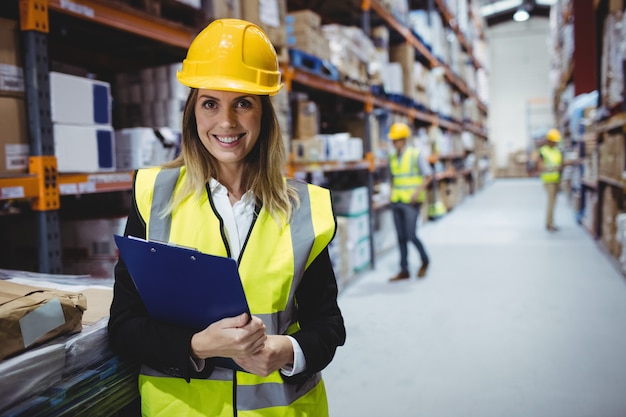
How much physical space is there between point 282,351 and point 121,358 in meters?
0.44

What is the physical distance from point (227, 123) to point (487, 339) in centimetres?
304

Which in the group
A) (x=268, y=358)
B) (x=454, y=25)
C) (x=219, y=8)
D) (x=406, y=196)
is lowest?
(x=268, y=358)

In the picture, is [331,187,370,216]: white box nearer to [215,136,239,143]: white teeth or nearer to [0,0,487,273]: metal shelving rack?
[0,0,487,273]: metal shelving rack

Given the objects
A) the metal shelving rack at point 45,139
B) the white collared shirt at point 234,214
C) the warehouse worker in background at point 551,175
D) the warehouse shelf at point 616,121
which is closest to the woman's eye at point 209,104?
the white collared shirt at point 234,214

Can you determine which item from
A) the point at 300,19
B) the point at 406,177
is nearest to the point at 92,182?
the point at 300,19

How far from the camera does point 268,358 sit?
1121 mm

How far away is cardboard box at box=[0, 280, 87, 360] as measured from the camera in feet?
3.31

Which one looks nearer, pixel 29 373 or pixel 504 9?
pixel 29 373

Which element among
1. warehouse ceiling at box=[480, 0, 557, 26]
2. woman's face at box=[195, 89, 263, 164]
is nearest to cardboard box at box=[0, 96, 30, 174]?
woman's face at box=[195, 89, 263, 164]

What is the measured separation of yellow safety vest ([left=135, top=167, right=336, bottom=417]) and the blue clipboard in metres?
0.15

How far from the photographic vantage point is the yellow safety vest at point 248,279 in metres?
1.23

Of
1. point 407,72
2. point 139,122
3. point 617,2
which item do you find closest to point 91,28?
point 139,122

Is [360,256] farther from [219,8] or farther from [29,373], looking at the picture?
[29,373]

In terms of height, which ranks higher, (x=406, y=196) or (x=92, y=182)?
(x=92, y=182)
